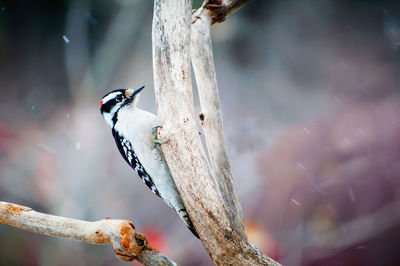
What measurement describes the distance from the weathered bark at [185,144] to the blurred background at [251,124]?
0.86m

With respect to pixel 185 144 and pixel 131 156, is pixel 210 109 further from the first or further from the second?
pixel 131 156

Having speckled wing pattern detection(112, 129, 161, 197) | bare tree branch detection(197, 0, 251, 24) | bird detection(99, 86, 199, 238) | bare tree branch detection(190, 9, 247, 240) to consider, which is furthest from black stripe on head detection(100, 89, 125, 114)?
bare tree branch detection(197, 0, 251, 24)

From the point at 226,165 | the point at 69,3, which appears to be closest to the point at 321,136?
the point at 226,165

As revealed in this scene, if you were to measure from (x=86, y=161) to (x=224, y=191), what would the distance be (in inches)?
46.7

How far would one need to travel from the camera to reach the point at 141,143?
61.9 inches

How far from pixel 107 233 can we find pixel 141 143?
471 mm

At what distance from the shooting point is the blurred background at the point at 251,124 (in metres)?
1.99

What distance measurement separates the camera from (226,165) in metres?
1.57

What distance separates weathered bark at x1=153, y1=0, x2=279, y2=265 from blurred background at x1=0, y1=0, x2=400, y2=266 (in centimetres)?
86

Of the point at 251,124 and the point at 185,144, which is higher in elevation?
the point at 251,124

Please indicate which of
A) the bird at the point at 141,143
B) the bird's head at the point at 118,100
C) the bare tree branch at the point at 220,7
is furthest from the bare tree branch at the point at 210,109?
the bird's head at the point at 118,100

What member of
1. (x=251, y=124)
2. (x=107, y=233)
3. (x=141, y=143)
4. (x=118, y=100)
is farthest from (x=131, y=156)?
(x=251, y=124)

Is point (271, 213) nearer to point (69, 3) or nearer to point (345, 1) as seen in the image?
point (345, 1)

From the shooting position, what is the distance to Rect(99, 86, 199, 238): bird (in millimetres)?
1559
